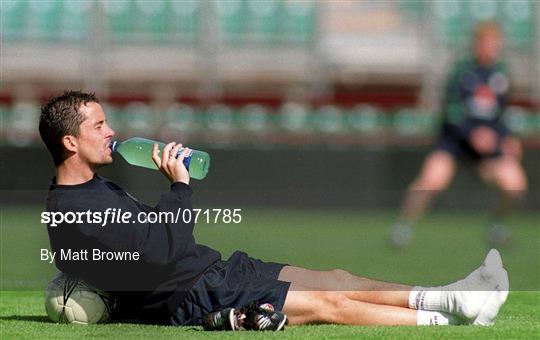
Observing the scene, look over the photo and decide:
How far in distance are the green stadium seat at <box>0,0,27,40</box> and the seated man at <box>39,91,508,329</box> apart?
1248 centimetres

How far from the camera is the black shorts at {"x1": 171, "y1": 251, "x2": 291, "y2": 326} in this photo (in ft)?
16.7

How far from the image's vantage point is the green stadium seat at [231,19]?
17.5 metres

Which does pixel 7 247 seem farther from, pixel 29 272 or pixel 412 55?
pixel 412 55

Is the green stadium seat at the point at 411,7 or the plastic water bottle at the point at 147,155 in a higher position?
the plastic water bottle at the point at 147,155

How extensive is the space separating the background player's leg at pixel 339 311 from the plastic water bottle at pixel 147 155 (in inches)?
29.5

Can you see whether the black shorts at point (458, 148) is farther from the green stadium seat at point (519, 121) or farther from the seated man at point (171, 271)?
the seated man at point (171, 271)

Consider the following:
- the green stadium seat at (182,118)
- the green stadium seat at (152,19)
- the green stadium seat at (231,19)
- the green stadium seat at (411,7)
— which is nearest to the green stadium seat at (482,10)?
the green stadium seat at (411,7)

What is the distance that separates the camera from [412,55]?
17156 mm

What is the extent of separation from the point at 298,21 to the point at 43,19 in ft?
12.2

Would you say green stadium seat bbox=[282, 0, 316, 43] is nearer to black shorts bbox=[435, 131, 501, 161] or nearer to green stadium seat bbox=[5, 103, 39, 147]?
green stadium seat bbox=[5, 103, 39, 147]

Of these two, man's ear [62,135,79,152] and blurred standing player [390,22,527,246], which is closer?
man's ear [62,135,79,152]

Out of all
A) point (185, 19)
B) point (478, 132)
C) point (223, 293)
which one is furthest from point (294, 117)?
point (223, 293)

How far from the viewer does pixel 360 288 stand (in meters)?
5.28

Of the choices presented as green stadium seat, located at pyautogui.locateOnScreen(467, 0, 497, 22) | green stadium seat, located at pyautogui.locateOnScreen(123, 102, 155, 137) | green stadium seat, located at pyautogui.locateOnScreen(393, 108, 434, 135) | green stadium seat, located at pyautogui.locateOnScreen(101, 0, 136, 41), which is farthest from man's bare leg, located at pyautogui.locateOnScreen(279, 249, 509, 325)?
green stadium seat, located at pyautogui.locateOnScreen(467, 0, 497, 22)
